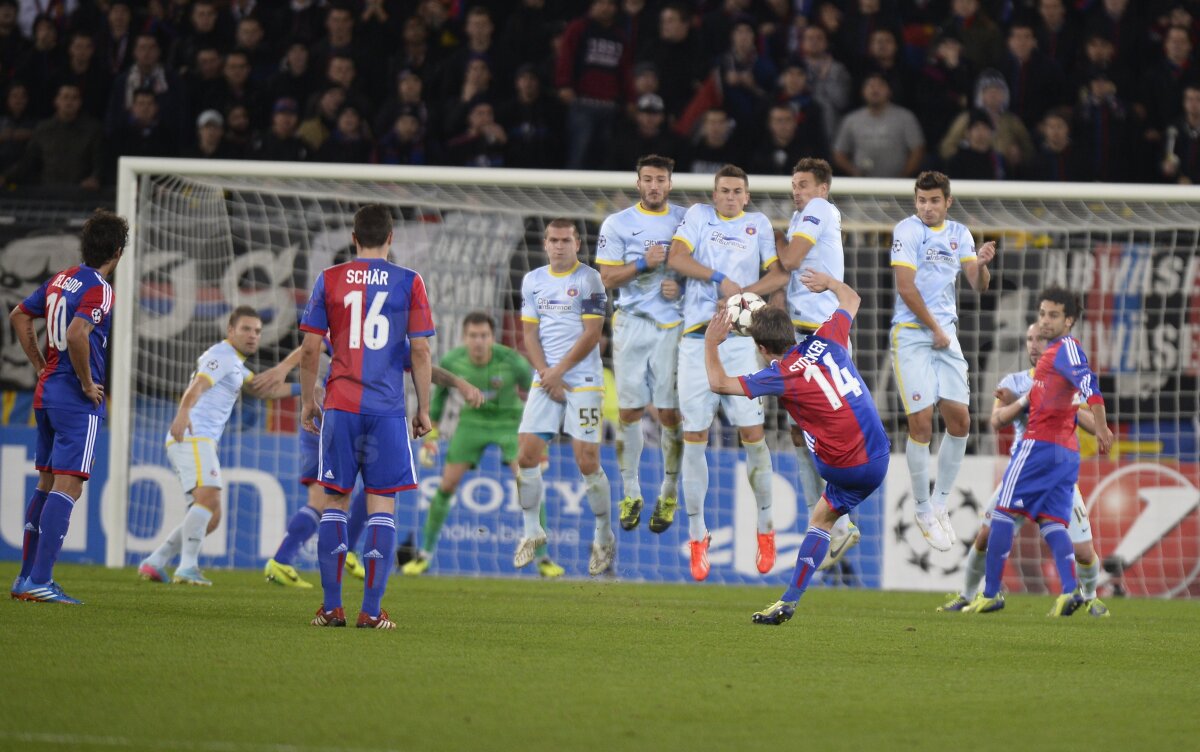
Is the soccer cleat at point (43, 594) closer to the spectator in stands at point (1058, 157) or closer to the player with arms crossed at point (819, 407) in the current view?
the player with arms crossed at point (819, 407)

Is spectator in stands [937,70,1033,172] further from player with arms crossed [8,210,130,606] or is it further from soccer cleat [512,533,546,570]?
player with arms crossed [8,210,130,606]

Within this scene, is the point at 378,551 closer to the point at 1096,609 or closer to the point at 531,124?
the point at 1096,609

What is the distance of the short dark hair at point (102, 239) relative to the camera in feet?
29.1

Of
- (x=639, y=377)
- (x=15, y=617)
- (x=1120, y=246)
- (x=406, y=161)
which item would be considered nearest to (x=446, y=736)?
(x=15, y=617)

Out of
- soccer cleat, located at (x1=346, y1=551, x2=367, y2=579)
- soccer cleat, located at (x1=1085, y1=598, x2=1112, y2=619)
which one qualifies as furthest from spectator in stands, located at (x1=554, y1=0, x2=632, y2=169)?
soccer cleat, located at (x1=1085, y1=598, x2=1112, y2=619)

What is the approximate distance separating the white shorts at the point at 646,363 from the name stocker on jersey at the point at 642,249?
0.24 ft

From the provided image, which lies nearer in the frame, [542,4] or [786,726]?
[786,726]

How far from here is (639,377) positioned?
36.2 ft

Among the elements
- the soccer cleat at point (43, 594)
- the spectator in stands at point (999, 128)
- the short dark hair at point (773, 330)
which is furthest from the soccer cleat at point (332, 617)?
the spectator in stands at point (999, 128)

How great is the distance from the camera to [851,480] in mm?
8805

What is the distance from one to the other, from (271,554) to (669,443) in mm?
4640

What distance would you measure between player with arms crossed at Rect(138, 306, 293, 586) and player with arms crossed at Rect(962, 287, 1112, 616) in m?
5.24

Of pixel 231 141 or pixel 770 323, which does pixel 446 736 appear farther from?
pixel 231 141

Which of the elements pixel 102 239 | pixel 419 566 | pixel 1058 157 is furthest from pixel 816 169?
pixel 1058 157
